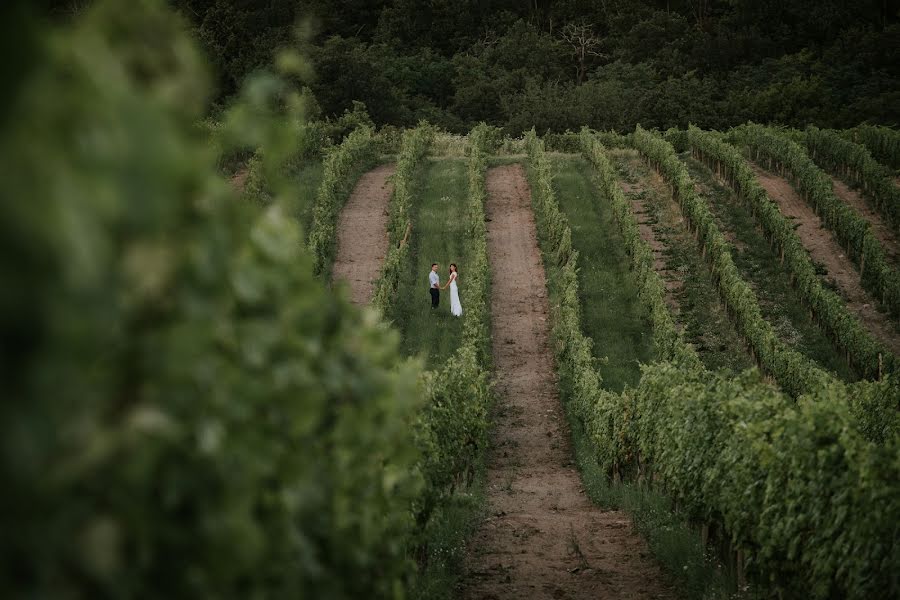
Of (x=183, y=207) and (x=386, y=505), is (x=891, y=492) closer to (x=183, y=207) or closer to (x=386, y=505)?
(x=386, y=505)

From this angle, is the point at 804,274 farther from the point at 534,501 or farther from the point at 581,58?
the point at 581,58

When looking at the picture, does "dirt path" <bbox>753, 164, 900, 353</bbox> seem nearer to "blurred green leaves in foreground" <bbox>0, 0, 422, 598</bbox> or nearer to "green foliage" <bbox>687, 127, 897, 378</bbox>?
"green foliage" <bbox>687, 127, 897, 378</bbox>

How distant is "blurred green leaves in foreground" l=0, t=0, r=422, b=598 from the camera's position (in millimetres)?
2436

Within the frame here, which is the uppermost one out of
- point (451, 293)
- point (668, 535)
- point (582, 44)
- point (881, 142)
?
point (582, 44)

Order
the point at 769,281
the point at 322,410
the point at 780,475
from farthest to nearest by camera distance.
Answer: the point at 769,281 → the point at 780,475 → the point at 322,410

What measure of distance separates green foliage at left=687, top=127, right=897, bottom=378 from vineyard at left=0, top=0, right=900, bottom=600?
0.20m

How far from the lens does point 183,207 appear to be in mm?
3301

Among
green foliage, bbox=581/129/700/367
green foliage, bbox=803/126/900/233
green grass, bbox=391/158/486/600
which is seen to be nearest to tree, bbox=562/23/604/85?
green foliage, bbox=803/126/900/233

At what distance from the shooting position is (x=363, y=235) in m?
43.4

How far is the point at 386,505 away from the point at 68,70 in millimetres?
3776

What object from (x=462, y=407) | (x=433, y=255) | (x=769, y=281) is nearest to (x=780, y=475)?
(x=462, y=407)

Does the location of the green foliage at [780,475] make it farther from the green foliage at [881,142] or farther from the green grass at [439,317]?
the green foliage at [881,142]

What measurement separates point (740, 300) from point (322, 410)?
2974cm

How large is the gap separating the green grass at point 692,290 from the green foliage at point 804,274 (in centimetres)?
272
